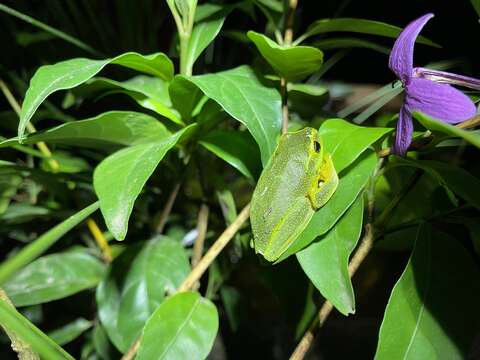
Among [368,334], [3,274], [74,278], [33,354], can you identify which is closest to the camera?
[3,274]

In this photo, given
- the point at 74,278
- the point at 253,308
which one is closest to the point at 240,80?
the point at 74,278

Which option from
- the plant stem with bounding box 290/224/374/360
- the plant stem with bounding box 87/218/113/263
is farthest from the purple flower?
the plant stem with bounding box 87/218/113/263

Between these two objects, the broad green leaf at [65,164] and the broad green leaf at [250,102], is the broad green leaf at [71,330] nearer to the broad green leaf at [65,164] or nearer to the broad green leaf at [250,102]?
the broad green leaf at [65,164]

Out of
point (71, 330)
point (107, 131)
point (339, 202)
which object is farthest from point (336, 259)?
point (71, 330)

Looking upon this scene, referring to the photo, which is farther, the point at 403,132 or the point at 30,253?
the point at 403,132

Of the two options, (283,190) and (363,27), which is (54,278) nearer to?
(283,190)

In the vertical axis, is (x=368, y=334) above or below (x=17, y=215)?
below

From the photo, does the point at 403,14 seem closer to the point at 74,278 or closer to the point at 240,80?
the point at 240,80
